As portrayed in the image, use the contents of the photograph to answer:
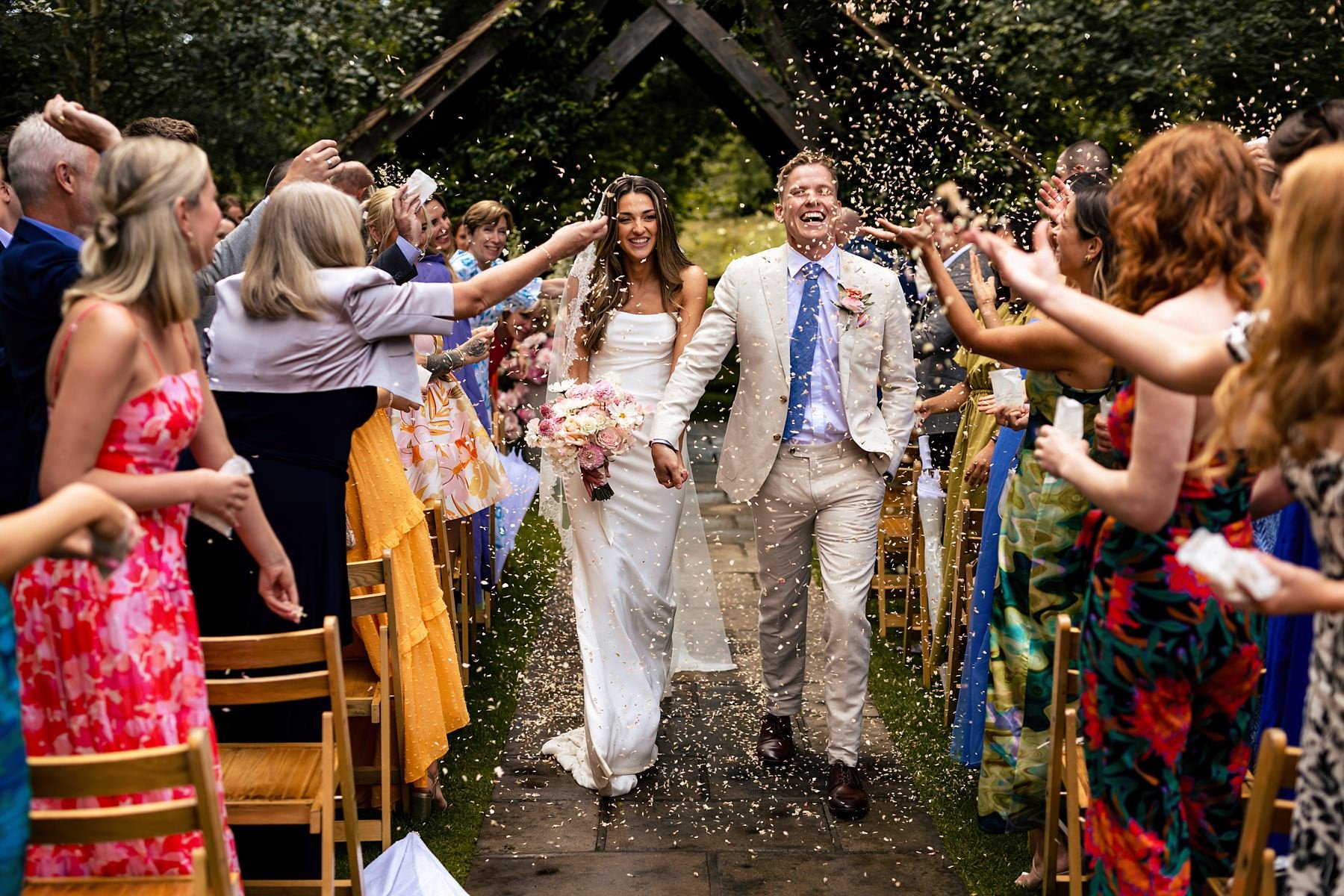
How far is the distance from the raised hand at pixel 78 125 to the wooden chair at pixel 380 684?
1445mm

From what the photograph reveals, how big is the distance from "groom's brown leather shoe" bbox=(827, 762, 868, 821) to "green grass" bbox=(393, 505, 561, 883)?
1354 millimetres

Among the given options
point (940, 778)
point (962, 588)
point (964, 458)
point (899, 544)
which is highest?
point (964, 458)

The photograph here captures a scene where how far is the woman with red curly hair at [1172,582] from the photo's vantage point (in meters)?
2.68

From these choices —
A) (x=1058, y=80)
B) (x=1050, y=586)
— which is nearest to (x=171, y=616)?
(x=1050, y=586)

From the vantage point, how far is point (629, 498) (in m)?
5.27

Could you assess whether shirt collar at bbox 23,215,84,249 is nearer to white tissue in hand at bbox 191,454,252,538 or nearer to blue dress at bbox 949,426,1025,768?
white tissue in hand at bbox 191,454,252,538

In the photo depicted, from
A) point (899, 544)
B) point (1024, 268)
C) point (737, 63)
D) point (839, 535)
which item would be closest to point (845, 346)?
point (839, 535)

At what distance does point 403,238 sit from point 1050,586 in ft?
8.84

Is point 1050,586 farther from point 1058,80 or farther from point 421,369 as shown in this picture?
point 1058,80

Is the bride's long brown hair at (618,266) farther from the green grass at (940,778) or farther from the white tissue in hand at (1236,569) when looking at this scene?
the white tissue in hand at (1236,569)

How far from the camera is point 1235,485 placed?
2682mm

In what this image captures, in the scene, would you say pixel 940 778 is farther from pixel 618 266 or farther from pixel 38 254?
pixel 38 254

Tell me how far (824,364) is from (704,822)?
1.85m

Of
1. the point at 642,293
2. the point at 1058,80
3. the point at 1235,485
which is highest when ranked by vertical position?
the point at 1058,80
